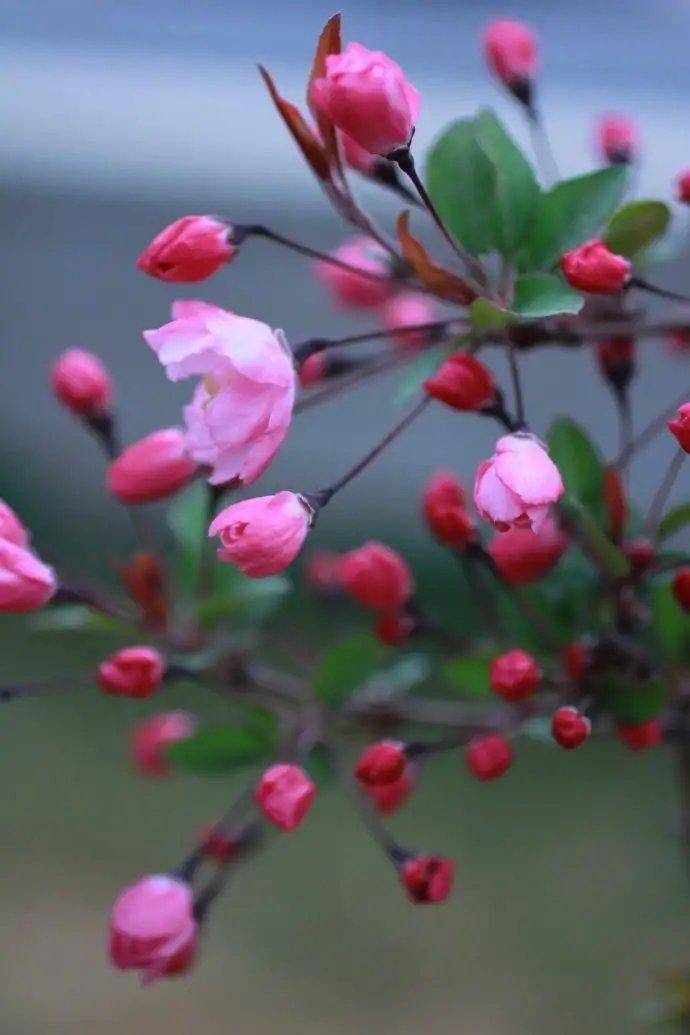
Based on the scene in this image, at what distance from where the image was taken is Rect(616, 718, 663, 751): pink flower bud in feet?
1.62

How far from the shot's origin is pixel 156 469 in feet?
1.53

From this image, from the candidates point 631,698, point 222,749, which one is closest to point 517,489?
point 631,698

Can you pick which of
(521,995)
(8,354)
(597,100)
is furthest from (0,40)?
(521,995)

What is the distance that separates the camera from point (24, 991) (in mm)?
1240

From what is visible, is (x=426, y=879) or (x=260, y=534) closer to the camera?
(x=260, y=534)

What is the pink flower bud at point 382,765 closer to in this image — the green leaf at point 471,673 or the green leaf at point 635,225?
the green leaf at point 471,673

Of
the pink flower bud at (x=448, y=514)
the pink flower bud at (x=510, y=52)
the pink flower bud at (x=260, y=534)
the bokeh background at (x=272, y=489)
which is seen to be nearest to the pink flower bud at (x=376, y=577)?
the pink flower bud at (x=448, y=514)

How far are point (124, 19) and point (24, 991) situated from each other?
1409mm

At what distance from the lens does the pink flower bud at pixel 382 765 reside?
48cm

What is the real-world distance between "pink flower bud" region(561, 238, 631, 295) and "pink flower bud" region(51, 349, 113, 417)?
0.27 metres

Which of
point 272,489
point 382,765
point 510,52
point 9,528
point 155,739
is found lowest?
point 272,489

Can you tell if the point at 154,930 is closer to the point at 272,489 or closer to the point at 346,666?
the point at 346,666

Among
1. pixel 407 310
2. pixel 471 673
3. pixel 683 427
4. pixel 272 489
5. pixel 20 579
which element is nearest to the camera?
pixel 683 427

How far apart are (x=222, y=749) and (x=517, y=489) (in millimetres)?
269
